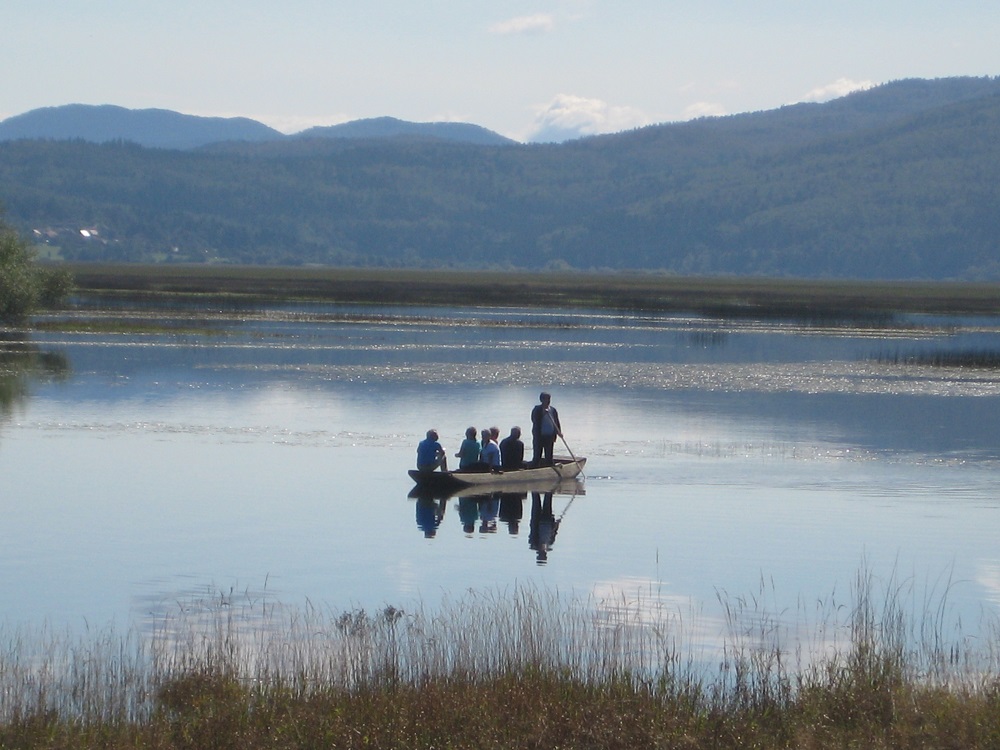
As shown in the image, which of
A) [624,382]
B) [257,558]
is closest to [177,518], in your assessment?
[257,558]

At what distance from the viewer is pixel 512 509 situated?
2578 centimetres

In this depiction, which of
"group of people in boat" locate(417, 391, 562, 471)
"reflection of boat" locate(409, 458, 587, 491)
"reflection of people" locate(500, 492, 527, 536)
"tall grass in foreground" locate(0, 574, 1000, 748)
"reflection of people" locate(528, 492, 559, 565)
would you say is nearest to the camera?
"tall grass in foreground" locate(0, 574, 1000, 748)

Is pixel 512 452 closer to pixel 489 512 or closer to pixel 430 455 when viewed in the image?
pixel 430 455

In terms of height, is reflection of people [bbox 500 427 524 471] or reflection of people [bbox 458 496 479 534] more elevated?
reflection of people [bbox 500 427 524 471]

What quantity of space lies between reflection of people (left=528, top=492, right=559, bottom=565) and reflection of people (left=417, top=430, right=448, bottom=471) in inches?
69.0

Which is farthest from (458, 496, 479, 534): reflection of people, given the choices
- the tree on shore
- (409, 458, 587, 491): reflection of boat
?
the tree on shore

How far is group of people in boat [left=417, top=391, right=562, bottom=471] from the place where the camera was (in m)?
26.6

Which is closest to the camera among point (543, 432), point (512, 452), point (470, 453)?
point (470, 453)

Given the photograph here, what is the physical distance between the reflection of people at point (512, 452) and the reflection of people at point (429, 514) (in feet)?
7.12

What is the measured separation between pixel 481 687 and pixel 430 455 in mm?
14099

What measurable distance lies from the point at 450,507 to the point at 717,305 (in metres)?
100

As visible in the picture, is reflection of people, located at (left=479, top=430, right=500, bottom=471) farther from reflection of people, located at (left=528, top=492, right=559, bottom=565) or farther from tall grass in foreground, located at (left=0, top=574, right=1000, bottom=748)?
tall grass in foreground, located at (left=0, top=574, right=1000, bottom=748)

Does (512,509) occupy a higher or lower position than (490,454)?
lower

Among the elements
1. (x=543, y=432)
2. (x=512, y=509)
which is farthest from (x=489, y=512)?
(x=543, y=432)
